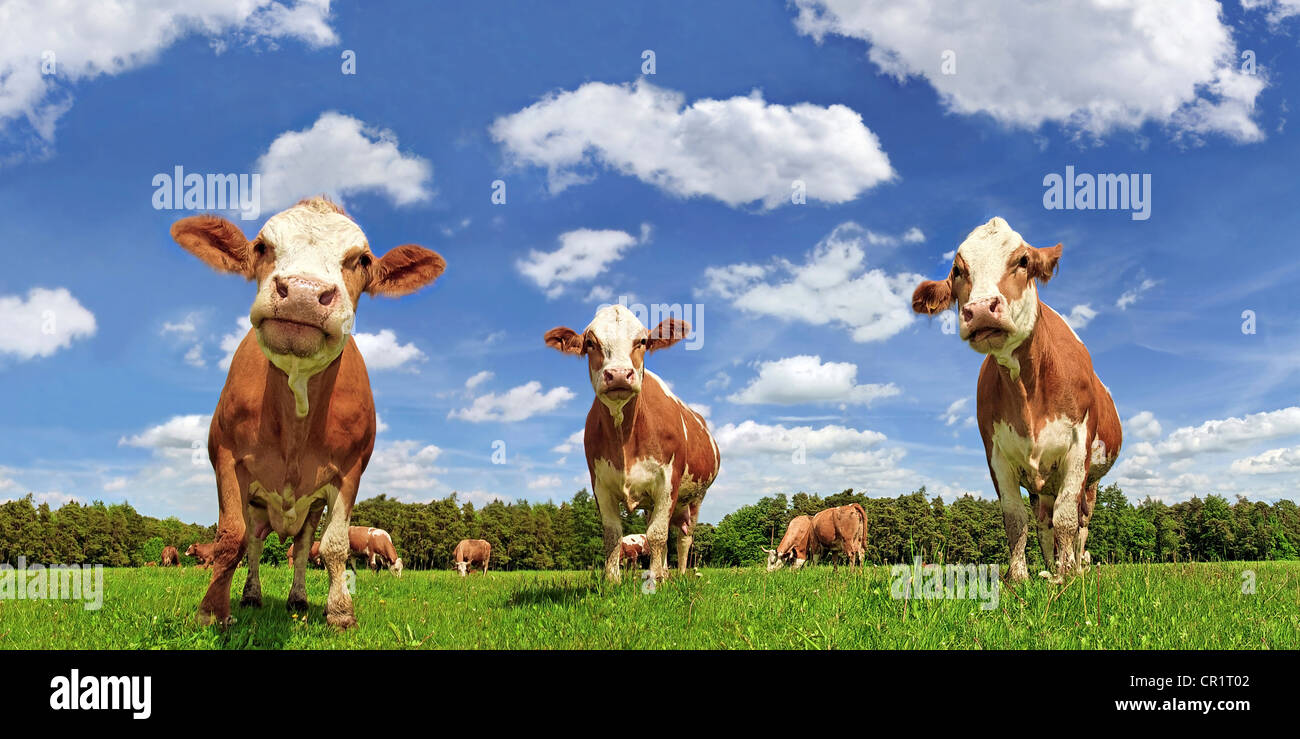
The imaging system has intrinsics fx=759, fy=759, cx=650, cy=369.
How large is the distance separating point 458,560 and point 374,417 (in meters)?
30.5

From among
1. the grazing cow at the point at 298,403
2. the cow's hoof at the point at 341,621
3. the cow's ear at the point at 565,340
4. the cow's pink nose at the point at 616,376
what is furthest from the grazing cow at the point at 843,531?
the grazing cow at the point at 298,403

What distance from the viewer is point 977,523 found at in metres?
49.8

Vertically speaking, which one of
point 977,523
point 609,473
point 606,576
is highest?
point 609,473

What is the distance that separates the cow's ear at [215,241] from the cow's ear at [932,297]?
6532 mm

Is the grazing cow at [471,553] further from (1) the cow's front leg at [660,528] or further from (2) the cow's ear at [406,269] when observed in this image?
(2) the cow's ear at [406,269]

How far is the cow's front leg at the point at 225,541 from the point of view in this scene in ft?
19.5

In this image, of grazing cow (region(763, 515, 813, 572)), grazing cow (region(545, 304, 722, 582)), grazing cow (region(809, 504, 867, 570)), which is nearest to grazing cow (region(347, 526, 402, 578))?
grazing cow (region(763, 515, 813, 572))

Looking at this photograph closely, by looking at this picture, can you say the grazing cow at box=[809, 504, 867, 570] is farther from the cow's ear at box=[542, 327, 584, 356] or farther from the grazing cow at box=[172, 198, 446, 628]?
the grazing cow at box=[172, 198, 446, 628]

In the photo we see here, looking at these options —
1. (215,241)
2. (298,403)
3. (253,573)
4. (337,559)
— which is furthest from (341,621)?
(215,241)

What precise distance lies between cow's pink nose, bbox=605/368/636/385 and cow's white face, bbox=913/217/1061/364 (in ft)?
10.8

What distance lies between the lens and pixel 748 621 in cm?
553
